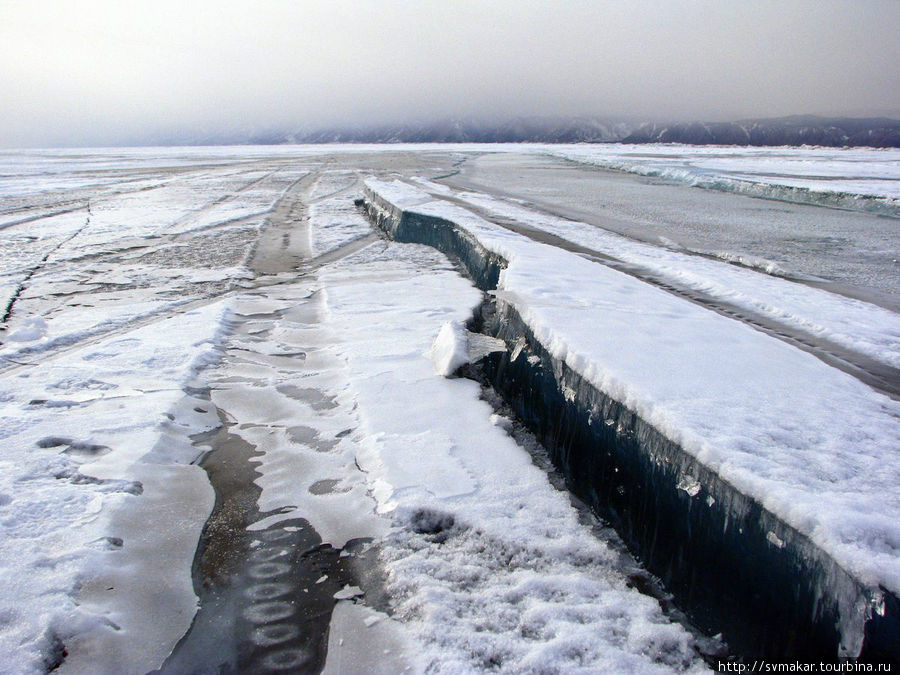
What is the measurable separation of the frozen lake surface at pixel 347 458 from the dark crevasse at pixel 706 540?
0.25 ft

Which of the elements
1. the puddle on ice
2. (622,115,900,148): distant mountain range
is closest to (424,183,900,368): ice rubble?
the puddle on ice

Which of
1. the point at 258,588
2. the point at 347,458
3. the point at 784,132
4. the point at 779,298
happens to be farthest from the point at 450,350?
the point at 784,132

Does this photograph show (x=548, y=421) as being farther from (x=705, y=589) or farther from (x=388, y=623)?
(x=388, y=623)

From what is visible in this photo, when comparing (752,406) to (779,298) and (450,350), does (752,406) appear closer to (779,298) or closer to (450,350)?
(450,350)

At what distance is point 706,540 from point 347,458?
5.17 feet

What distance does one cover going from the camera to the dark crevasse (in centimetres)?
144

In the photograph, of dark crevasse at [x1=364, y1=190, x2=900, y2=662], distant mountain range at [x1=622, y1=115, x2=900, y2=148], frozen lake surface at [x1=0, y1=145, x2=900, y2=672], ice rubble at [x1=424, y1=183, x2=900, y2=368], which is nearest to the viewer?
dark crevasse at [x1=364, y1=190, x2=900, y2=662]

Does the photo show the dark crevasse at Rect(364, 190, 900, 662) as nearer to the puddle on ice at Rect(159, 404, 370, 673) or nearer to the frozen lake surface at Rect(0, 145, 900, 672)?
the frozen lake surface at Rect(0, 145, 900, 672)

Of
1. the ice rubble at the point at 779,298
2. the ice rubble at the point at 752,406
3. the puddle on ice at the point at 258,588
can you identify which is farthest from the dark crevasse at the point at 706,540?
the ice rubble at the point at 779,298

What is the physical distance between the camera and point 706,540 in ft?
6.18

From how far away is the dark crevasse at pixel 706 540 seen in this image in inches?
56.7

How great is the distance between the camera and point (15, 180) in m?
19.7

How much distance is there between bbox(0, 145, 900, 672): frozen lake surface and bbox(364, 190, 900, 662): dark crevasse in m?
0.08

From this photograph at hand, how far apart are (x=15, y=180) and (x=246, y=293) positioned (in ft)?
63.3
